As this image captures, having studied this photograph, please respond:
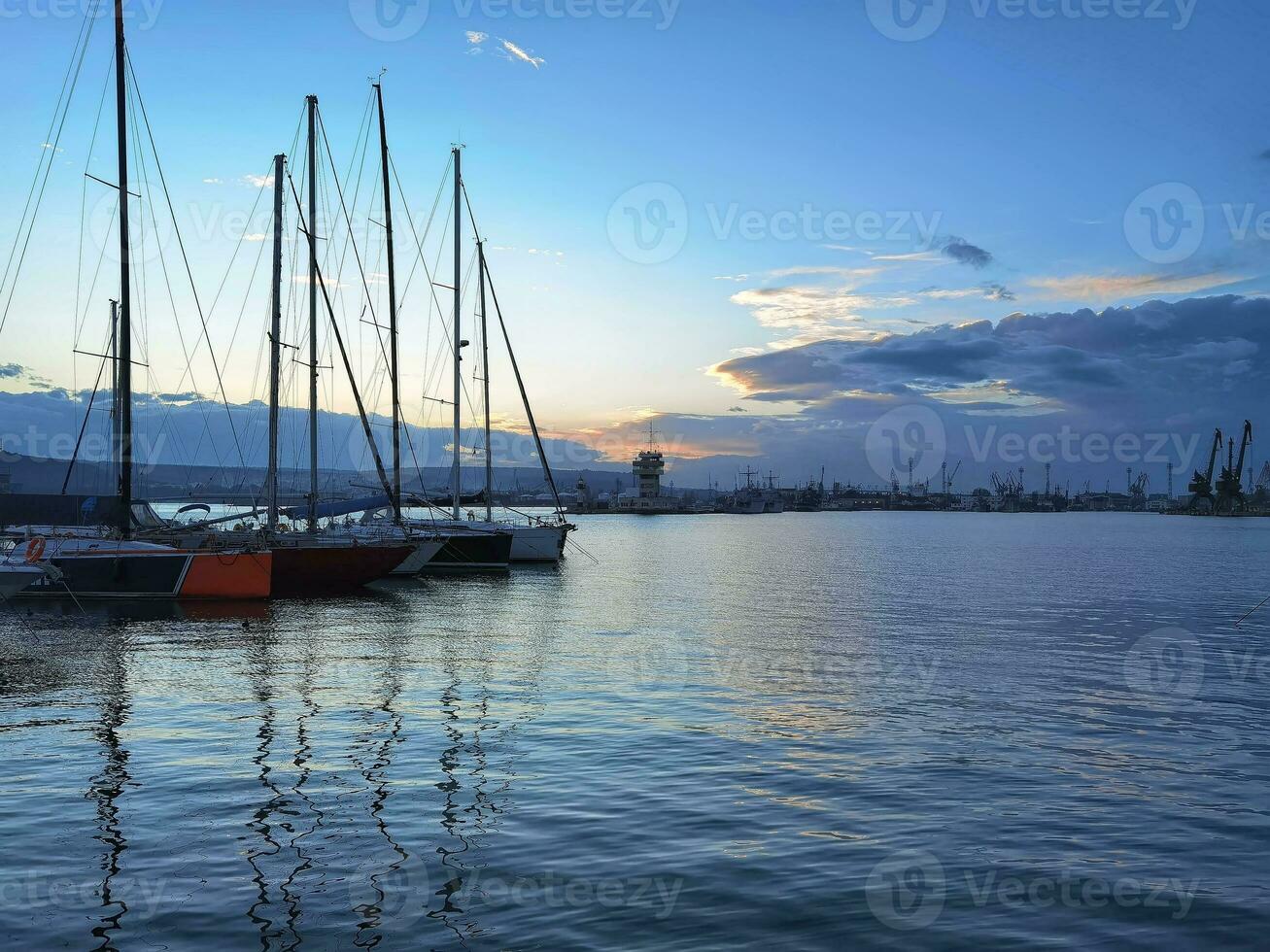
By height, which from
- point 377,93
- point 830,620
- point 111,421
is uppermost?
point 377,93

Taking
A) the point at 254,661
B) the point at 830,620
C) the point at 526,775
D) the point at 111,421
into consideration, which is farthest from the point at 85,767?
the point at 111,421

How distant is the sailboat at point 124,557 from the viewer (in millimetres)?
37250

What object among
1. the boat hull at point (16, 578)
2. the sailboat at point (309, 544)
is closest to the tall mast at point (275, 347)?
the sailboat at point (309, 544)

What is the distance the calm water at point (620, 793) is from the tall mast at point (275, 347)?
12.3 m

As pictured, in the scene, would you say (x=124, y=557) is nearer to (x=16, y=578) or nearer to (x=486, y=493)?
(x=16, y=578)

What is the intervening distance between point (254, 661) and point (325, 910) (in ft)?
58.0

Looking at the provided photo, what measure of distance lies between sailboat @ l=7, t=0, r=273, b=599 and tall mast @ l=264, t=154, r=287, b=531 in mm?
4714

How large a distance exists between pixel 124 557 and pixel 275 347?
474 inches

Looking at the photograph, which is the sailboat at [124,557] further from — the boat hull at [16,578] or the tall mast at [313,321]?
the tall mast at [313,321]

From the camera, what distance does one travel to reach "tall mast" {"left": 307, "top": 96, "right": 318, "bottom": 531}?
47.1 meters

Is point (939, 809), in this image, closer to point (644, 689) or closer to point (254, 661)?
point (644, 689)

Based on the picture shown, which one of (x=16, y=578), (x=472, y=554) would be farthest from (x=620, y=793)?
(x=472, y=554)

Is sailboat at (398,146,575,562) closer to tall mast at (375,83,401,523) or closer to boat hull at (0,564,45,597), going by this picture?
tall mast at (375,83,401,523)

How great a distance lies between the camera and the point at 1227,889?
35.3ft
